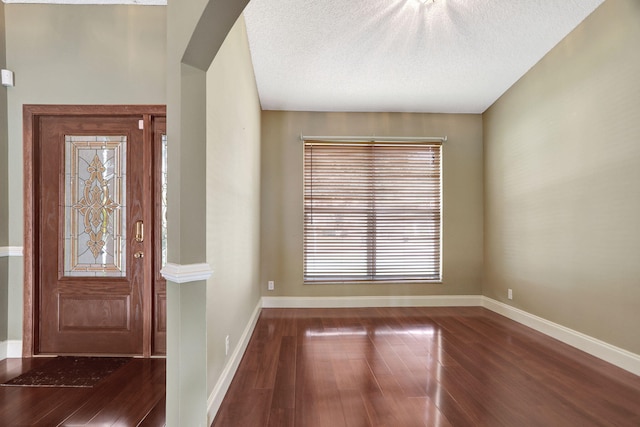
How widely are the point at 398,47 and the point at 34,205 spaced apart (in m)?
3.58

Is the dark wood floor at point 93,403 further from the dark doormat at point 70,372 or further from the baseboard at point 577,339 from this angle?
the baseboard at point 577,339

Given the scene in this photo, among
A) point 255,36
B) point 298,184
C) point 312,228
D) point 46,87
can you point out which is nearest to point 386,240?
point 312,228

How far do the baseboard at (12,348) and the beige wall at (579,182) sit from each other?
195 inches

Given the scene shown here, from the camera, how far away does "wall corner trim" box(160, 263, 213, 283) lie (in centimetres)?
142

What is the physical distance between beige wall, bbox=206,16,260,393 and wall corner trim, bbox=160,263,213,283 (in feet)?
0.62

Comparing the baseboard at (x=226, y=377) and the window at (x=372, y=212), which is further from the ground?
the window at (x=372, y=212)

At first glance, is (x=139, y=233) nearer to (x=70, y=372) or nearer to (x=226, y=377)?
(x=70, y=372)

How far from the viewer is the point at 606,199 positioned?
250cm

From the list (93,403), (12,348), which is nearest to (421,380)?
(93,403)

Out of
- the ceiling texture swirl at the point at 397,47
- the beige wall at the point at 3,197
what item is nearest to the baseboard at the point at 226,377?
the beige wall at the point at 3,197

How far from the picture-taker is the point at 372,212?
4176 millimetres

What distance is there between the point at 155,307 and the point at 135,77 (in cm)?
198

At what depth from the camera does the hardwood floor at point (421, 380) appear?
5.73 feet

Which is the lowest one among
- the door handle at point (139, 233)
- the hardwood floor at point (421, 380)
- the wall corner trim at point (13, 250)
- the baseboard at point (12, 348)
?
the hardwood floor at point (421, 380)
